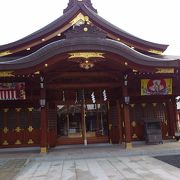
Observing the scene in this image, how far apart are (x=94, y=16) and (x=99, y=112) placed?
5.34 meters

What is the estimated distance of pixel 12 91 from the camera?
13539 mm

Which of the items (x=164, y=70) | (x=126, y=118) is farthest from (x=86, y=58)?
(x=164, y=70)

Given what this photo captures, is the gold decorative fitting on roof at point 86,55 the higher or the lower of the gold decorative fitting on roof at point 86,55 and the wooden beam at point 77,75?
the higher

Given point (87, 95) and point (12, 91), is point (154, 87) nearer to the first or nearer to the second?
point (87, 95)

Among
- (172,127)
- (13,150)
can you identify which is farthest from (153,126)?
(13,150)

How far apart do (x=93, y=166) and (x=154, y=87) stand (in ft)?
20.7

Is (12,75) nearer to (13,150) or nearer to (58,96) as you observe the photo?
(58,96)

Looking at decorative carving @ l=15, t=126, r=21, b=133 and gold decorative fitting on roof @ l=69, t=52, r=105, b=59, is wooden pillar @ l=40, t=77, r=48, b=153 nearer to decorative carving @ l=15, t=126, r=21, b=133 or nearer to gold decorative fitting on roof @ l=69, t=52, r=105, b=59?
gold decorative fitting on roof @ l=69, t=52, r=105, b=59

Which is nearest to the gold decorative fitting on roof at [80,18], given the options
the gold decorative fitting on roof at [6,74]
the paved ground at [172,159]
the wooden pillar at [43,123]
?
the wooden pillar at [43,123]

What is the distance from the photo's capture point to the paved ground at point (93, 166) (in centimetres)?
830

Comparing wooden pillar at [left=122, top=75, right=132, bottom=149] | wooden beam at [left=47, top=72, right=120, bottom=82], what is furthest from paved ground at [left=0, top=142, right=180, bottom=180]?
wooden beam at [left=47, top=72, right=120, bottom=82]

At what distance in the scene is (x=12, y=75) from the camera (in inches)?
492

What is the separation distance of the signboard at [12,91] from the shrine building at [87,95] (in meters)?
0.04

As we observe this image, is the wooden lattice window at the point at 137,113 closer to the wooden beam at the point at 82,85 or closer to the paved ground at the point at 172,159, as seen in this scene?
the wooden beam at the point at 82,85
